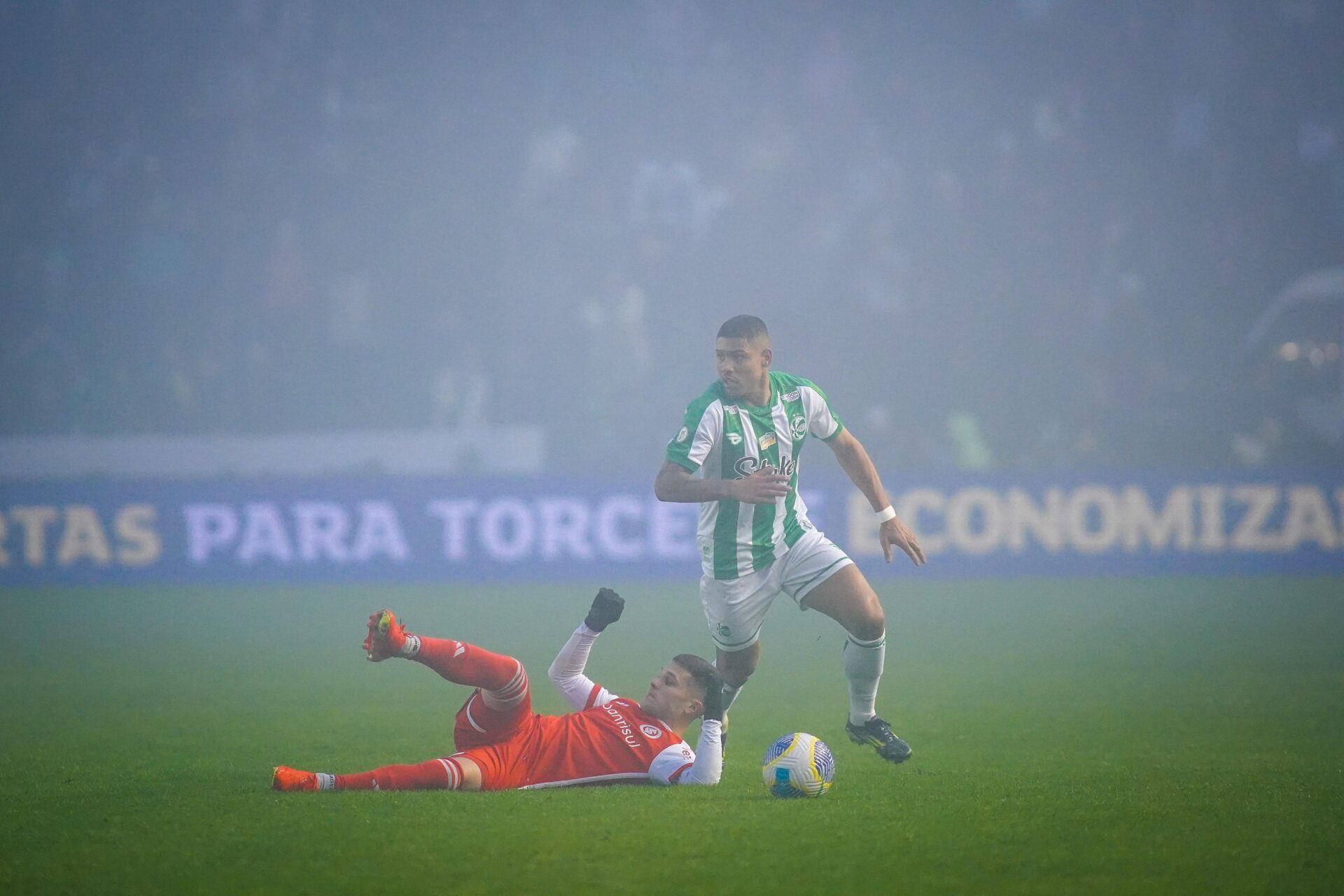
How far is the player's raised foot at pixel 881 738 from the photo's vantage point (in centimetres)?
593

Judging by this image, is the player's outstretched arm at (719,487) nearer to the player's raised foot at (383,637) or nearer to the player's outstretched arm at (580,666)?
the player's outstretched arm at (580,666)

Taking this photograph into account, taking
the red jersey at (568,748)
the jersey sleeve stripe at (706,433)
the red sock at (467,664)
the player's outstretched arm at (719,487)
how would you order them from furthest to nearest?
the jersey sleeve stripe at (706,433) < the player's outstretched arm at (719,487) < the red jersey at (568,748) < the red sock at (467,664)

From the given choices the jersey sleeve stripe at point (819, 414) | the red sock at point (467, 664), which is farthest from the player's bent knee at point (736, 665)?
the red sock at point (467, 664)

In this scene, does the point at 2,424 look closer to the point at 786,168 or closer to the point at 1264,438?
the point at 786,168

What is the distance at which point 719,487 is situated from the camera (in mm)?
5688

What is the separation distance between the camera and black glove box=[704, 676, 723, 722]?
17.8 feet

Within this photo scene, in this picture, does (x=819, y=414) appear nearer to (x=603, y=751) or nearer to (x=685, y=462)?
(x=685, y=462)

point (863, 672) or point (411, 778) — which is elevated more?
point (863, 672)

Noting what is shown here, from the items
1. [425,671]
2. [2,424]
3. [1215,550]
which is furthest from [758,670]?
[2,424]

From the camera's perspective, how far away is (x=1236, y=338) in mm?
21406

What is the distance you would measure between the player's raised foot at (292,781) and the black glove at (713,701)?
1573 millimetres

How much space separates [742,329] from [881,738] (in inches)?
77.1

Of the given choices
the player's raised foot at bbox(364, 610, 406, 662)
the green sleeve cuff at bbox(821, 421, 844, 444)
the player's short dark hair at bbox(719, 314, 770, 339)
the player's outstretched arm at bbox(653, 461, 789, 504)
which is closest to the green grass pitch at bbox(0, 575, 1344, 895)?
the player's raised foot at bbox(364, 610, 406, 662)

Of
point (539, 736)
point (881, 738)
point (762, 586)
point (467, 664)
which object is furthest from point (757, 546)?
point (467, 664)
